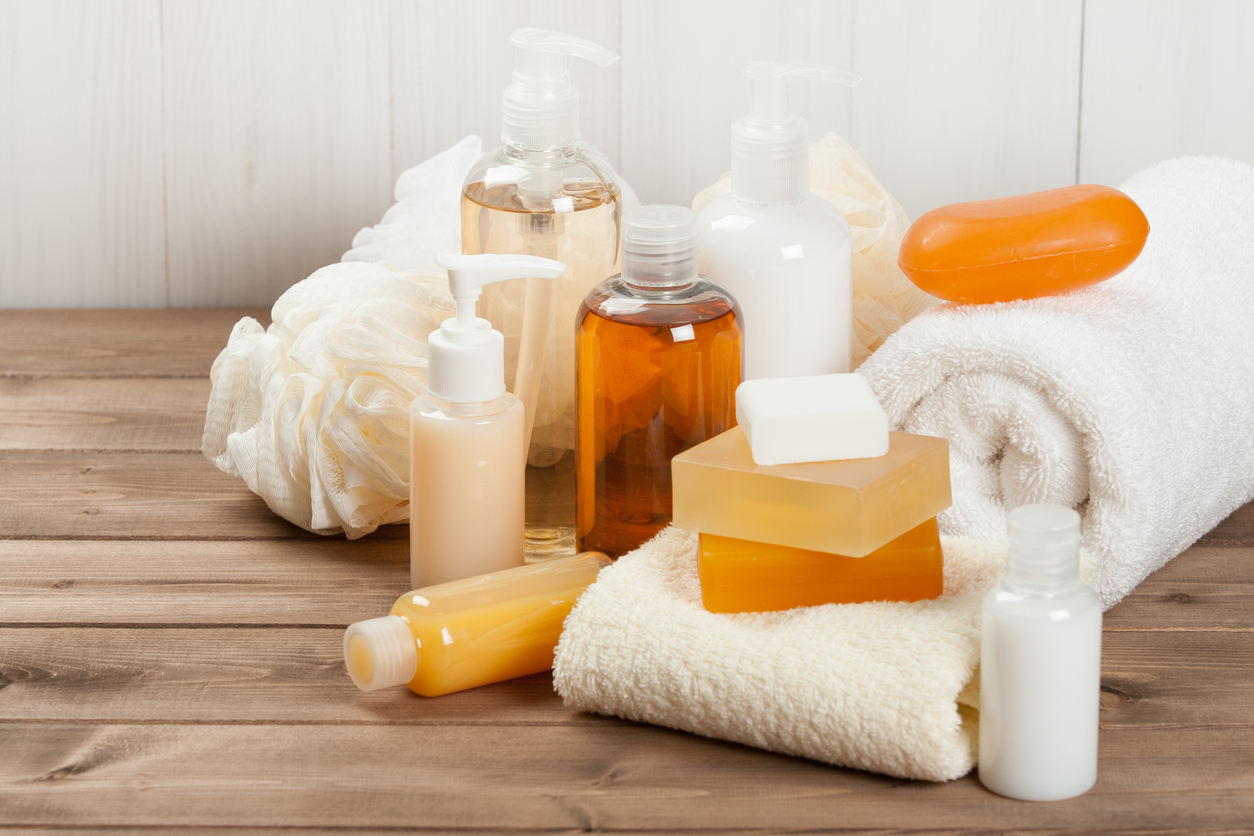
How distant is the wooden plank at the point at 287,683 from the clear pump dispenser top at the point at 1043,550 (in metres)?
0.11

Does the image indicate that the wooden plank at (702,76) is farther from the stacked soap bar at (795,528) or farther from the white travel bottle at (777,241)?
the stacked soap bar at (795,528)

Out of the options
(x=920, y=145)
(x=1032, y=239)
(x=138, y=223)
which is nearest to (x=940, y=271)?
(x=1032, y=239)

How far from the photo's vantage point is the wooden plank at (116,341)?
1.02 m

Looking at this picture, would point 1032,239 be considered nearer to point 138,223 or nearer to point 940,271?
point 940,271

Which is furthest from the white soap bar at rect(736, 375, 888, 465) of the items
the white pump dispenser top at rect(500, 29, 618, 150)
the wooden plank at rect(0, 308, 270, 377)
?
the wooden plank at rect(0, 308, 270, 377)

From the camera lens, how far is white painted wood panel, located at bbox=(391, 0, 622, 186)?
106 centimetres

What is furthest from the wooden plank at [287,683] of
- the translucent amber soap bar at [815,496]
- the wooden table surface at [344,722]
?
the translucent amber soap bar at [815,496]

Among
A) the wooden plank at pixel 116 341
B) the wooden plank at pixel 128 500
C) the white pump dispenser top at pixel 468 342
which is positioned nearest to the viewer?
the white pump dispenser top at pixel 468 342

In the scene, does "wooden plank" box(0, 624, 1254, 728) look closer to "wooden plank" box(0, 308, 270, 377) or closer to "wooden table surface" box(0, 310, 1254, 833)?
"wooden table surface" box(0, 310, 1254, 833)

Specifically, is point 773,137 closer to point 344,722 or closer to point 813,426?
point 813,426

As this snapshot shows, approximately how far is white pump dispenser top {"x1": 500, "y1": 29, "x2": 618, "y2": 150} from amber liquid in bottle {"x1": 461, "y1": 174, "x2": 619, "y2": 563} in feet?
0.09

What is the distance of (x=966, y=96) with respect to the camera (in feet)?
3.52

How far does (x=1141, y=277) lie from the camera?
0.73 metres

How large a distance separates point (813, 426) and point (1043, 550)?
118mm
